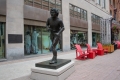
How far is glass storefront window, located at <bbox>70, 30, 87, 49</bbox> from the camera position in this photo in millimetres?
18094

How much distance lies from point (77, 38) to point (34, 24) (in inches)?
328

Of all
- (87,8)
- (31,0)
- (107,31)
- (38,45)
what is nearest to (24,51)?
(38,45)

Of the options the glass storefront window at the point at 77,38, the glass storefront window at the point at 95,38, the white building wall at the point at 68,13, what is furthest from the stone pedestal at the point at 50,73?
the glass storefront window at the point at 95,38

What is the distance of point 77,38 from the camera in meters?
19.3

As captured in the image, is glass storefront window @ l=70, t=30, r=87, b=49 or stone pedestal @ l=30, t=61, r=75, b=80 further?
glass storefront window @ l=70, t=30, r=87, b=49

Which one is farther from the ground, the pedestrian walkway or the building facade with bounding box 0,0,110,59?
the building facade with bounding box 0,0,110,59

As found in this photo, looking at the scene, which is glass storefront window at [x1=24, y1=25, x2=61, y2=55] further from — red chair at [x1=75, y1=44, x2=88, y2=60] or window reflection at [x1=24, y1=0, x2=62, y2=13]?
red chair at [x1=75, y1=44, x2=88, y2=60]

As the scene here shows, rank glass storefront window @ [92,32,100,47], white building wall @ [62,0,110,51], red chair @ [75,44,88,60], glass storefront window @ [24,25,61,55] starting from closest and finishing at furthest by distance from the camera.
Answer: red chair @ [75,44,88,60] < glass storefront window @ [24,25,61,55] < white building wall @ [62,0,110,51] < glass storefront window @ [92,32,100,47]

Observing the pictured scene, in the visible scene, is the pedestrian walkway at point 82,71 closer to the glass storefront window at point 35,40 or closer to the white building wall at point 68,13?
the glass storefront window at point 35,40

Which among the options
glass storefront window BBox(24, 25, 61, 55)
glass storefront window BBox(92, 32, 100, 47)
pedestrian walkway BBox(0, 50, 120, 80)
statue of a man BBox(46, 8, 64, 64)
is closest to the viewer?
pedestrian walkway BBox(0, 50, 120, 80)

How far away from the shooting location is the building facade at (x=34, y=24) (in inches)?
399

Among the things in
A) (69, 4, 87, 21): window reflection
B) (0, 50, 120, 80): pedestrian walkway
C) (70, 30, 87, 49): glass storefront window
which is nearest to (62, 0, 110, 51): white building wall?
(69, 4, 87, 21): window reflection

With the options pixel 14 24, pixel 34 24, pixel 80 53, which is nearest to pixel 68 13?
pixel 34 24

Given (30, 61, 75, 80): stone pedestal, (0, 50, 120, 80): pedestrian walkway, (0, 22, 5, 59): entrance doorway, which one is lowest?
(0, 50, 120, 80): pedestrian walkway
